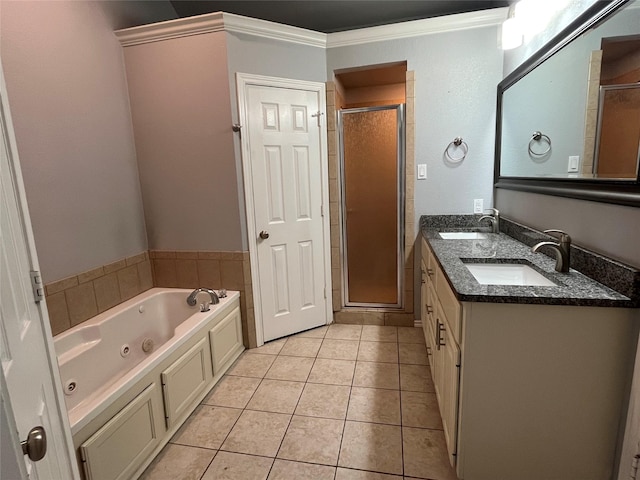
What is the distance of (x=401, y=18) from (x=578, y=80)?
1.80 meters

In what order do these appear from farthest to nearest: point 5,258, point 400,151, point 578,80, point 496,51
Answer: point 400,151
point 496,51
point 578,80
point 5,258

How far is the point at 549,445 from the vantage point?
51.3 inches

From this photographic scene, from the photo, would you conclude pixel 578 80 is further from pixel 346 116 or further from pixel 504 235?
pixel 346 116

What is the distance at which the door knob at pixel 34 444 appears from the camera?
23.8 inches

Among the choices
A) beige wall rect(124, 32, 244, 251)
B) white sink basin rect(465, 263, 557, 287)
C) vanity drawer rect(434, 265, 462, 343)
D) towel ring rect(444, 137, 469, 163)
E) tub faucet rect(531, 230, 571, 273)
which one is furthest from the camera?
towel ring rect(444, 137, 469, 163)

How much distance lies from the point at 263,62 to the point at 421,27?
122cm

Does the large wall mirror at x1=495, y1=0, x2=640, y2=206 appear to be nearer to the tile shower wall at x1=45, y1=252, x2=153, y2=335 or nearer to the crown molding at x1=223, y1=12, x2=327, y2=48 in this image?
the crown molding at x1=223, y1=12, x2=327, y2=48

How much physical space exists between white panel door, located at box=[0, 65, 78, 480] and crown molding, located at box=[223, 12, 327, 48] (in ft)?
5.93

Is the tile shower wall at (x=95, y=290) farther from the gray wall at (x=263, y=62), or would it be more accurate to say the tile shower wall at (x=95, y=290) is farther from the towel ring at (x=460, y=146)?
the towel ring at (x=460, y=146)

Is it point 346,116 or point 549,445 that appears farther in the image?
point 346,116

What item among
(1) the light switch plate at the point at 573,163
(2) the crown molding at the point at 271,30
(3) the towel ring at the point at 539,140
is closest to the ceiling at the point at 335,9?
(2) the crown molding at the point at 271,30

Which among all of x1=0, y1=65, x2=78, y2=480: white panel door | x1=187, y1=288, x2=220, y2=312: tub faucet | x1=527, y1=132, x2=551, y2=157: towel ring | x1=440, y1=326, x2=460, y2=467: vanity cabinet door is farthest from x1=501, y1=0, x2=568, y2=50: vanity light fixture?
x1=187, y1=288, x2=220, y2=312: tub faucet

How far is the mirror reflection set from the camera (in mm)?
1236

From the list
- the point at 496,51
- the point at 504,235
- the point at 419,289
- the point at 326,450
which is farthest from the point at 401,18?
the point at 326,450
